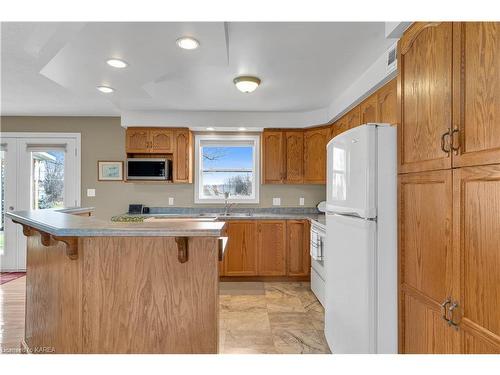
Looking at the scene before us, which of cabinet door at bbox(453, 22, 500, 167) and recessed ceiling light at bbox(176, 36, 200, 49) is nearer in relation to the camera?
cabinet door at bbox(453, 22, 500, 167)

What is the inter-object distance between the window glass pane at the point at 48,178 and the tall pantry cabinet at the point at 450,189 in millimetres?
4648

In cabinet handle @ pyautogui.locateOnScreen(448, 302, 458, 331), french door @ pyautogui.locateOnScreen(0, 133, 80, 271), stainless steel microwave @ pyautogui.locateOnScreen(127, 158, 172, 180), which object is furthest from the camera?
french door @ pyautogui.locateOnScreen(0, 133, 80, 271)

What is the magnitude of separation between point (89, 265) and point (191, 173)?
2693 millimetres

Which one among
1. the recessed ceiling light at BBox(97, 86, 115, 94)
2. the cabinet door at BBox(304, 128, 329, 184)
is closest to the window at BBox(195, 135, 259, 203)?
the cabinet door at BBox(304, 128, 329, 184)

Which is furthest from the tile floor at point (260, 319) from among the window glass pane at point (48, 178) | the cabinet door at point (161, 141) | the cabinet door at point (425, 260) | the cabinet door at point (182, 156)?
the cabinet door at point (161, 141)

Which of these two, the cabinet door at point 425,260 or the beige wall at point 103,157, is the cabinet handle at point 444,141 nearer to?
the cabinet door at point 425,260

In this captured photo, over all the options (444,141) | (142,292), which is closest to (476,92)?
(444,141)

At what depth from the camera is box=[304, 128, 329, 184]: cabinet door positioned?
4156mm

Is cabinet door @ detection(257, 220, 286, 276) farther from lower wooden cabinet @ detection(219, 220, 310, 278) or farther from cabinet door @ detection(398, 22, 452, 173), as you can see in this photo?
cabinet door @ detection(398, 22, 452, 173)

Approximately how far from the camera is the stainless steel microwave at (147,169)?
13.3ft

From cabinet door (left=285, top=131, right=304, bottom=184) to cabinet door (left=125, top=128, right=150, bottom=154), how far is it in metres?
2.03
